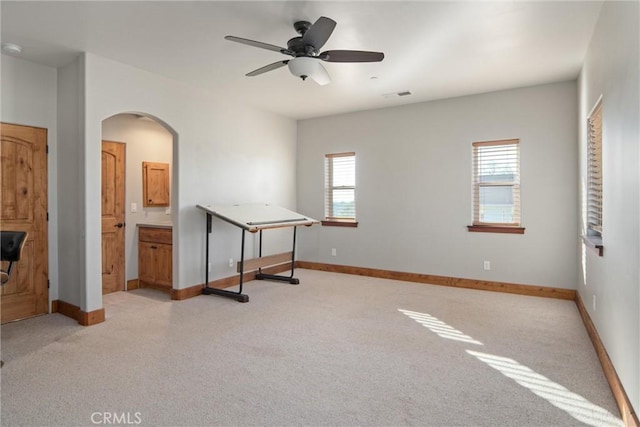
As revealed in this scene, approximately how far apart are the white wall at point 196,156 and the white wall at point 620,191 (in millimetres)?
4263

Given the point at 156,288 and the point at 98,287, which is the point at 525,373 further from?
the point at 156,288

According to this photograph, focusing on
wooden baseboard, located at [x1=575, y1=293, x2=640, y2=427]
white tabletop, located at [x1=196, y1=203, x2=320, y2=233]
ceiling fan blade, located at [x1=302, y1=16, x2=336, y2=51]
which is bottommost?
wooden baseboard, located at [x1=575, y1=293, x2=640, y2=427]

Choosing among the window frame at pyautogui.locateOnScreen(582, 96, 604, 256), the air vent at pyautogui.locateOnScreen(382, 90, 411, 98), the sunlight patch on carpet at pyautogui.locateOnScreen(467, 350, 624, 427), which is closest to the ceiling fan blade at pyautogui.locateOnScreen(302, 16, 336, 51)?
the window frame at pyautogui.locateOnScreen(582, 96, 604, 256)

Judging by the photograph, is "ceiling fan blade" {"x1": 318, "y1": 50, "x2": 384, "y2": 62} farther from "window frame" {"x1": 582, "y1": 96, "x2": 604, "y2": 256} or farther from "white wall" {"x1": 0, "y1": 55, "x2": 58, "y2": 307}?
"white wall" {"x1": 0, "y1": 55, "x2": 58, "y2": 307}

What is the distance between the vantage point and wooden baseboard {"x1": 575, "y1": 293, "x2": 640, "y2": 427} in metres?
1.97

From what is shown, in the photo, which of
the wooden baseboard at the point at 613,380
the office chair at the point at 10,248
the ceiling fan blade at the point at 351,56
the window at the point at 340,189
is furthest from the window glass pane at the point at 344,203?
the office chair at the point at 10,248

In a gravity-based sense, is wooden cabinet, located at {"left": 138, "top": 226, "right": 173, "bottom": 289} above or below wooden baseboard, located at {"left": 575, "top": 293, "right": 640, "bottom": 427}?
above

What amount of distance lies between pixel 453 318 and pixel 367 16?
3025 millimetres

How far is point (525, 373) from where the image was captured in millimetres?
2662

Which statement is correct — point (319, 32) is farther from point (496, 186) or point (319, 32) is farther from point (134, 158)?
point (134, 158)

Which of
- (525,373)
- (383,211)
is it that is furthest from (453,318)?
(383,211)

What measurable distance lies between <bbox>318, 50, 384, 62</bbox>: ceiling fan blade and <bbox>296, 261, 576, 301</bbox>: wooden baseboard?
3.55 m

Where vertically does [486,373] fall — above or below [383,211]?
below

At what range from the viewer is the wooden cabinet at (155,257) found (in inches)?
195
